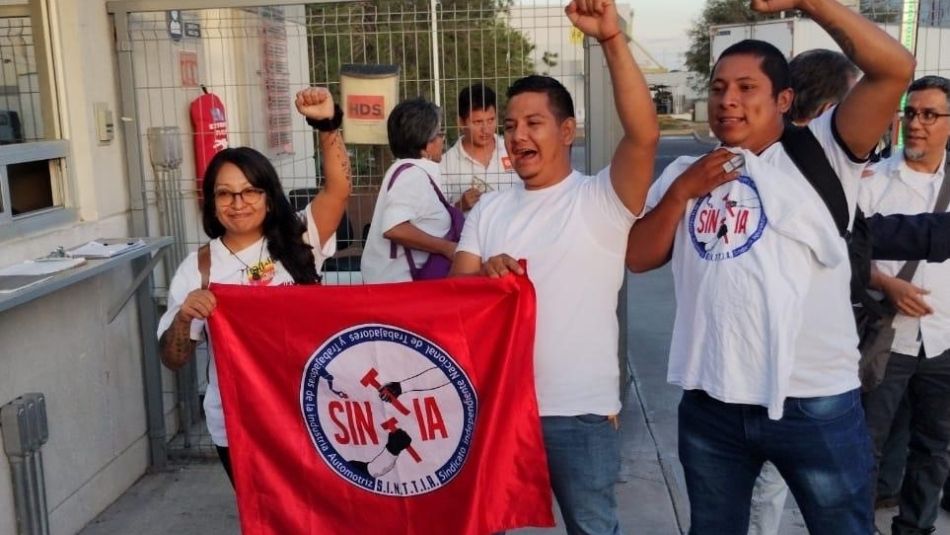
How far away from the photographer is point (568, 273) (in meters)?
2.56

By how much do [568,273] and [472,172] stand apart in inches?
102

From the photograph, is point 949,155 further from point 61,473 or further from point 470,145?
point 61,473

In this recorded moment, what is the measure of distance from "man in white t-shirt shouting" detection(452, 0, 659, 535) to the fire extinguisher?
119 inches

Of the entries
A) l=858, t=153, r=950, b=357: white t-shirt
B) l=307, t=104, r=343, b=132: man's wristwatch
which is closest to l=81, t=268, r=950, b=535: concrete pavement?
l=858, t=153, r=950, b=357: white t-shirt

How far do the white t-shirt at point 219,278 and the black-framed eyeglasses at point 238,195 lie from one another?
6.3 inches

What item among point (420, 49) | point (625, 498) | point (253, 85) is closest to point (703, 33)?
point (253, 85)

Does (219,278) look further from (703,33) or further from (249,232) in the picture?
(703,33)

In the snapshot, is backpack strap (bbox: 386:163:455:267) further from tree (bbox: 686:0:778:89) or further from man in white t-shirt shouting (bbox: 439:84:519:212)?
tree (bbox: 686:0:778:89)

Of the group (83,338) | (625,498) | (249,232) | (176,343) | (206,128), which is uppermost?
(206,128)

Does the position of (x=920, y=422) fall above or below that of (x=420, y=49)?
below

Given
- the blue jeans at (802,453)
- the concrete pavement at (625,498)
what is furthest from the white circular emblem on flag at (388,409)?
the concrete pavement at (625,498)

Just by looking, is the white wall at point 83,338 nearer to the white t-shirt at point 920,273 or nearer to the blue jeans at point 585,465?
the blue jeans at point 585,465

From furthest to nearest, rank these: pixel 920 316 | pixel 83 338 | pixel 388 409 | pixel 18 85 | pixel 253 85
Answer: pixel 253 85 < pixel 83 338 < pixel 18 85 < pixel 920 316 < pixel 388 409

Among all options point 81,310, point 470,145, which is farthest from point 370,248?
point 81,310
